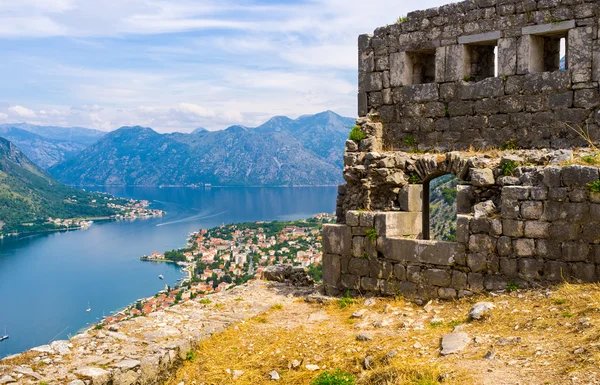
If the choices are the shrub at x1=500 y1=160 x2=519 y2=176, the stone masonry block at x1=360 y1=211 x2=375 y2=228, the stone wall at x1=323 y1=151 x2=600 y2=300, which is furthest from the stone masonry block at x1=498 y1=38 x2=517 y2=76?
the stone masonry block at x1=360 y1=211 x2=375 y2=228

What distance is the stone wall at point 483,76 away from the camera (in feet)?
28.8

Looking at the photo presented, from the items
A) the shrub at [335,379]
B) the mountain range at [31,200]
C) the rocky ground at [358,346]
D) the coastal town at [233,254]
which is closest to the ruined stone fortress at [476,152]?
the rocky ground at [358,346]

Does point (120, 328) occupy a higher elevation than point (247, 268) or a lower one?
higher

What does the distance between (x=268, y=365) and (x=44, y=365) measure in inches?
107

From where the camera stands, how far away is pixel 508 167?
8586mm

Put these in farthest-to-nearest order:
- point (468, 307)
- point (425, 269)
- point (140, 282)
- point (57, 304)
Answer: point (140, 282)
point (57, 304)
point (425, 269)
point (468, 307)

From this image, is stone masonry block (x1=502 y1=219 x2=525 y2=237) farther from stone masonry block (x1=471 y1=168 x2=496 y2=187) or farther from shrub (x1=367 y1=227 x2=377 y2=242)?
shrub (x1=367 y1=227 x2=377 y2=242)

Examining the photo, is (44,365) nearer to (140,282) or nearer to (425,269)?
(425,269)

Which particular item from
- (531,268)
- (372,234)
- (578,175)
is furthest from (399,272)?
(578,175)

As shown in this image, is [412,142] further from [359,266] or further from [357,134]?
[359,266]

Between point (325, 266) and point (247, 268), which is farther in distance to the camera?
point (247, 268)

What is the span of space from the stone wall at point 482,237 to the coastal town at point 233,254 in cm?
3607

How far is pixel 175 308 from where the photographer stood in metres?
9.67

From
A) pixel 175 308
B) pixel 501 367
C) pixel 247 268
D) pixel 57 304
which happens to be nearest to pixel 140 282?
pixel 57 304
